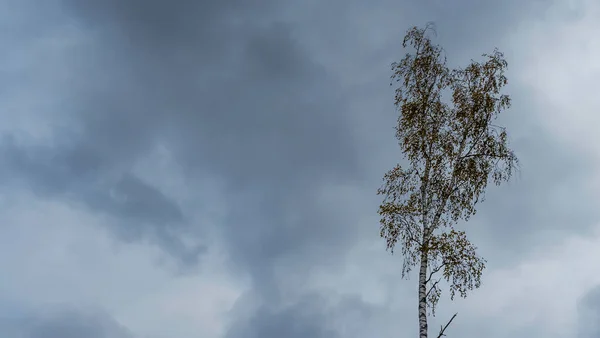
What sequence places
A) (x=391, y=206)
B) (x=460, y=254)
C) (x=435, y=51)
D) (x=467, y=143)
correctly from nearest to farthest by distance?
(x=460, y=254) < (x=391, y=206) < (x=467, y=143) < (x=435, y=51)

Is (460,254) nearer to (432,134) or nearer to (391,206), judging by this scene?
(391,206)

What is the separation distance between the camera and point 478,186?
1113 inches

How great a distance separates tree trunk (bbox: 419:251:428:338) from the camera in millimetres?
24484

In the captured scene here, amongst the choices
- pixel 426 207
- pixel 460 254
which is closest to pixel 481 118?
pixel 426 207

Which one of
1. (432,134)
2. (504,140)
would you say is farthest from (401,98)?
(504,140)

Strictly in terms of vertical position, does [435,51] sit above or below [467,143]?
above

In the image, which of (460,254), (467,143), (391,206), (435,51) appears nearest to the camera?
(460,254)

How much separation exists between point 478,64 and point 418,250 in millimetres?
10524

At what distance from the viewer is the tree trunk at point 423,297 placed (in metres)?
24.5

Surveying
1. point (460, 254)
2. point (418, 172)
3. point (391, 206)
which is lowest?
point (460, 254)

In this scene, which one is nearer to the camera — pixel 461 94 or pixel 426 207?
pixel 426 207

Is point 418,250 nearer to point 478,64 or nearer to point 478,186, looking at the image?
point 478,186

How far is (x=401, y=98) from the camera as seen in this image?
3091cm

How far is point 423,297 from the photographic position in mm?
25344
